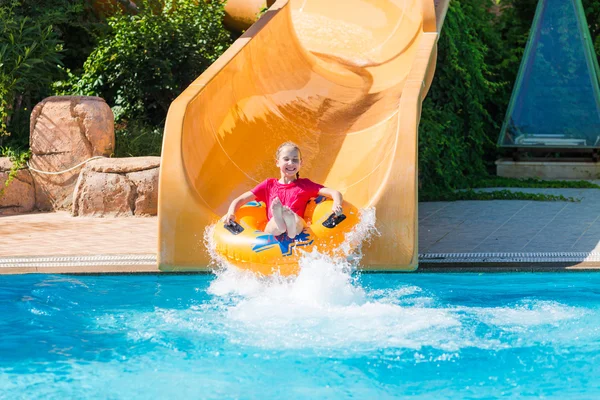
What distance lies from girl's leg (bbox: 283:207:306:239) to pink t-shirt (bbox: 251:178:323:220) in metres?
0.36

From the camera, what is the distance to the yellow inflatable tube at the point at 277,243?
15.2 feet

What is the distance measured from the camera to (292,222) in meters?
4.63

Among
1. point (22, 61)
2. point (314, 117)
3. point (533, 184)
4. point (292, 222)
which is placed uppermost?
point (22, 61)

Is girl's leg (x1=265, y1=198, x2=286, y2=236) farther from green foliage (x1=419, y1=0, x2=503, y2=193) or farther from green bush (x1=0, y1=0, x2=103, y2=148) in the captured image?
green bush (x1=0, y1=0, x2=103, y2=148)

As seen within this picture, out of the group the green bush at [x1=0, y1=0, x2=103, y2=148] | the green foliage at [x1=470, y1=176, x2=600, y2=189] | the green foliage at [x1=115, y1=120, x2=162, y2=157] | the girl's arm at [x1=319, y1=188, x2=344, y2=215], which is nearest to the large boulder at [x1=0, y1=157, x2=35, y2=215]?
the green bush at [x1=0, y1=0, x2=103, y2=148]

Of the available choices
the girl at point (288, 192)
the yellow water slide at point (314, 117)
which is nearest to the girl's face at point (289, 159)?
the girl at point (288, 192)

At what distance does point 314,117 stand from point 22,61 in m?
3.36

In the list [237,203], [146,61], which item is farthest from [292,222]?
[146,61]

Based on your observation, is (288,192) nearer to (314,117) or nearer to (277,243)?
(277,243)

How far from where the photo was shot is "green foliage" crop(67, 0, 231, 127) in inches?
356

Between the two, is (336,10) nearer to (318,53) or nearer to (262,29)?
(318,53)

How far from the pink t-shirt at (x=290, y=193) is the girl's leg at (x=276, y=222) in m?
0.32

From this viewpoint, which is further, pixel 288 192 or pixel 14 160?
pixel 14 160

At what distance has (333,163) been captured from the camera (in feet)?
21.1
